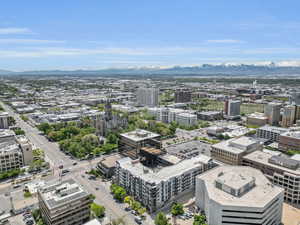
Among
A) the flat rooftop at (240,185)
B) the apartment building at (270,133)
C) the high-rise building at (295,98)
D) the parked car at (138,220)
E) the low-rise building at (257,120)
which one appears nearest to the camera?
the flat rooftop at (240,185)

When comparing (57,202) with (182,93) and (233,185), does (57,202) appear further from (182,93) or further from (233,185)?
(182,93)

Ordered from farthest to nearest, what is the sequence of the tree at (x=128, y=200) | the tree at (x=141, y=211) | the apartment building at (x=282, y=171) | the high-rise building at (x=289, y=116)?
the high-rise building at (x=289, y=116) < the apartment building at (x=282, y=171) < the tree at (x=128, y=200) < the tree at (x=141, y=211)

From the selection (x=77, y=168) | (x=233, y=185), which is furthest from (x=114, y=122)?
(x=233, y=185)

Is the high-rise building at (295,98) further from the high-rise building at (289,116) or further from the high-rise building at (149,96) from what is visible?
the high-rise building at (149,96)

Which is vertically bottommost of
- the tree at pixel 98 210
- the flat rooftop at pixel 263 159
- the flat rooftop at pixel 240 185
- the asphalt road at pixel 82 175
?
the asphalt road at pixel 82 175

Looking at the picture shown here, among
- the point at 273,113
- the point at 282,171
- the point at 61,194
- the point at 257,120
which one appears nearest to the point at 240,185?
the point at 282,171

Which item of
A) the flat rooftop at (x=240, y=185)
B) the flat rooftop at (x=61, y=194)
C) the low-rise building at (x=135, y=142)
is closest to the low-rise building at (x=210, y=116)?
the low-rise building at (x=135, y=142)

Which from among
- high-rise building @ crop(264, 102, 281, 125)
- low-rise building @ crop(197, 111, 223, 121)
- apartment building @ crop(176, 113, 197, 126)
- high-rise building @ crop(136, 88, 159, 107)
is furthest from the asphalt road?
high-rise building @ crop(264, 102, 281, 125)
